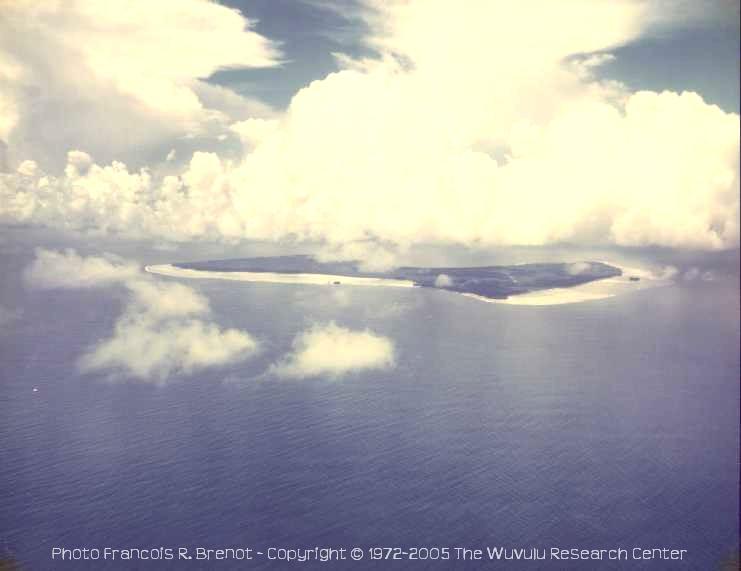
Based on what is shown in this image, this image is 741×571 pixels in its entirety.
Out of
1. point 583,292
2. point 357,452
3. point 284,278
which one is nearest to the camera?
point 357,452

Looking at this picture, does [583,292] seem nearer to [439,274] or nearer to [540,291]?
[540,291]

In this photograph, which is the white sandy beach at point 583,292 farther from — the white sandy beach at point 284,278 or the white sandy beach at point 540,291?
the white sandy beach at point 284,278

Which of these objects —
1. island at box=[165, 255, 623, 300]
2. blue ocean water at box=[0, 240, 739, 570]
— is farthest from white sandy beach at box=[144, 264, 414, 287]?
blue ocean water at box=[0, 240, 739, 570]

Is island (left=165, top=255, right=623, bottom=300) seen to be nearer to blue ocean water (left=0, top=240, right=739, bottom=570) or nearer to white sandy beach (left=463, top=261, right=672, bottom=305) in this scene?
white sandy beach (left=463, top=261, right=672, bottom=305)

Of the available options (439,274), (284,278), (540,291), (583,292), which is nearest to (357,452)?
(284,278)

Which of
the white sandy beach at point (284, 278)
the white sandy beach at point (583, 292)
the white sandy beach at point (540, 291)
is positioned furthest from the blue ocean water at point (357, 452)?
the white sandy beach at point (583, 292)

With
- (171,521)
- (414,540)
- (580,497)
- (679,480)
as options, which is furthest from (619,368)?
(171,521)
